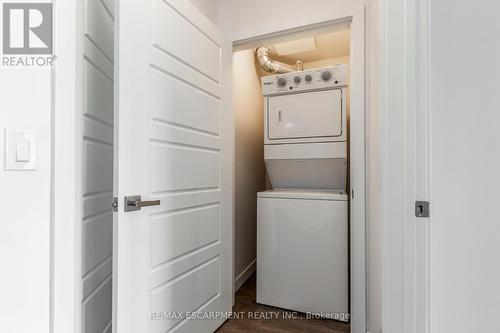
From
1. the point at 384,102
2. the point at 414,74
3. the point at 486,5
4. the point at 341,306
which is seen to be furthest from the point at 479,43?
the point at 341,306

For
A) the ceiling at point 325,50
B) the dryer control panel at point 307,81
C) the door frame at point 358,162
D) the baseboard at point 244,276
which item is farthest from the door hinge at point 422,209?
the ceiling at point 325,50

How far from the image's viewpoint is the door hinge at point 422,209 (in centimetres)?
79

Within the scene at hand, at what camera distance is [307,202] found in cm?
192

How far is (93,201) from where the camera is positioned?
1.04 metres

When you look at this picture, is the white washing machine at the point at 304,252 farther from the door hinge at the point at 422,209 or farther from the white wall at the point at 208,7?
the white wall at the point at 208,7

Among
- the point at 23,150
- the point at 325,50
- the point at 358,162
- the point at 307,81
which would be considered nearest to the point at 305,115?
the point at 307,81

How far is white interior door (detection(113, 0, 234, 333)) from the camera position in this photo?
0.98 meters

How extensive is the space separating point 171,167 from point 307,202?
1.11 meters

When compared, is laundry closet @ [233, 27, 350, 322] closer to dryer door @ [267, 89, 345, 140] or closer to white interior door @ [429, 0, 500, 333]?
dryer door @ [267, 89, 345, 140]

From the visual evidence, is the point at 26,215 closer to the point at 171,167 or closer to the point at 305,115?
the point at 171,167

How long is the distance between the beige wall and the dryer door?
441 mm

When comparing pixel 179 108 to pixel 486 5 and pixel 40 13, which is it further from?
pixel 486 5

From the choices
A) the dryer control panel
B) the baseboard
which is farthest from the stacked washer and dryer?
the baseboard

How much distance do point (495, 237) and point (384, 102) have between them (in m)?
0.58
